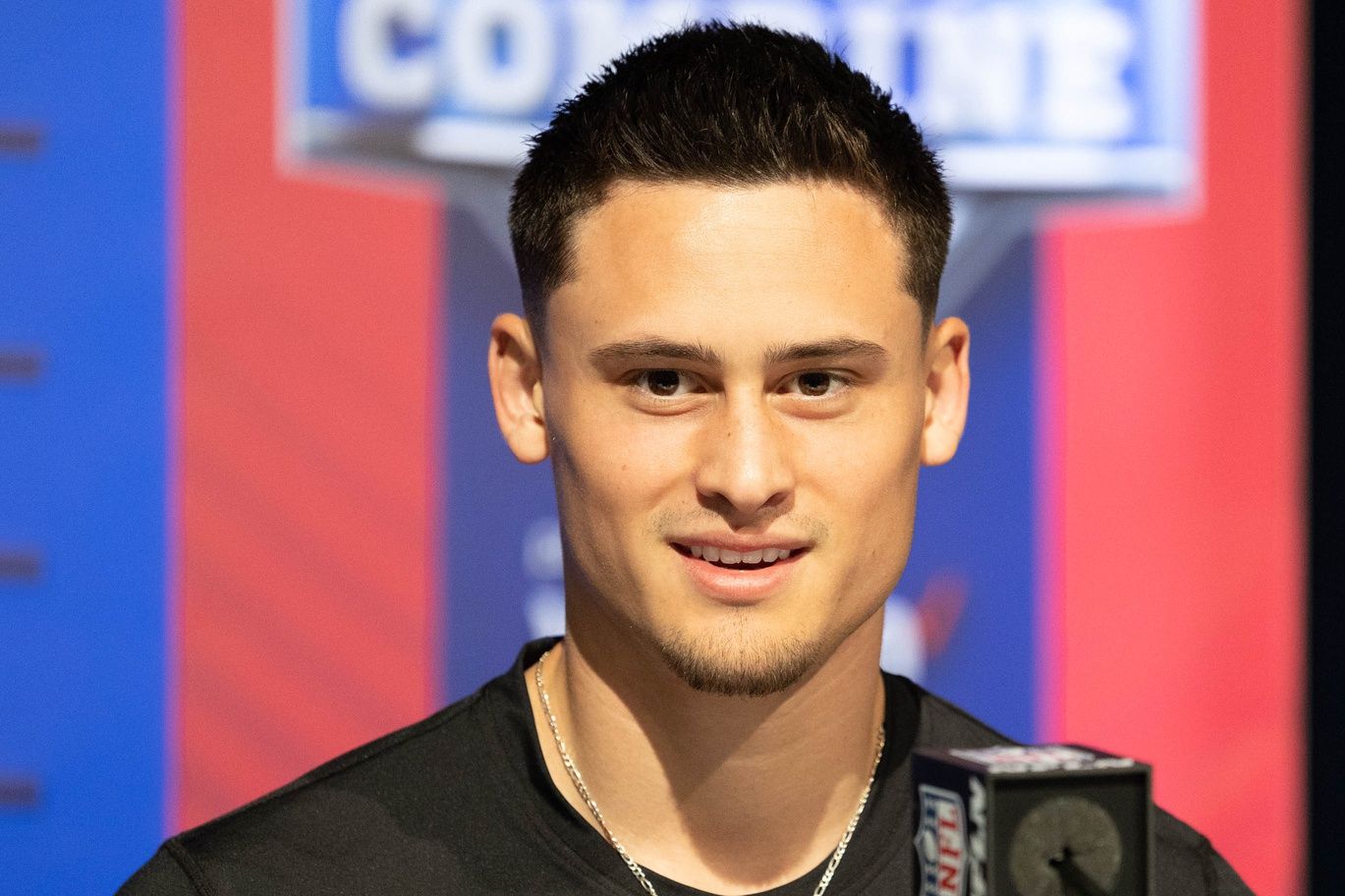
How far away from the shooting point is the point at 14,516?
2391 mm

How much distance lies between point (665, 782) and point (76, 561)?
3.98 ft

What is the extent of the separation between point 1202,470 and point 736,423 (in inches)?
62.9

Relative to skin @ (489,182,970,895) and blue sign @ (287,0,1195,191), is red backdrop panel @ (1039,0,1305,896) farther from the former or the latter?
skin @ (489,182,970,895)

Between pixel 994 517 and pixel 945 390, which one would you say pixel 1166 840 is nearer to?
pixel 945 390

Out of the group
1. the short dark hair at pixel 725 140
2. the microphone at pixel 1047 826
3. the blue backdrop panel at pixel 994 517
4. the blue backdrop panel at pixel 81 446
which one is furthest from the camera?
→ the blue backdrop panel at pixel 994 517

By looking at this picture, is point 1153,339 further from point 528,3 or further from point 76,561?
point 76,561

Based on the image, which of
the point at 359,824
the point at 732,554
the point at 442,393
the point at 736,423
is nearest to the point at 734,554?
the point at 732,554

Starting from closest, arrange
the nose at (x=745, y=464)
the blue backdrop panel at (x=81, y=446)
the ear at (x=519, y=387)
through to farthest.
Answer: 1. the nose at (x=745, y=464)
2. the ear at (x=519, y=387)
3. the blue backdrop panel at (x=81, y=446)

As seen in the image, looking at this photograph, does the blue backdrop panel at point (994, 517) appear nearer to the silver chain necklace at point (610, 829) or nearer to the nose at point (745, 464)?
the silver chain necklace at point (610, 829)

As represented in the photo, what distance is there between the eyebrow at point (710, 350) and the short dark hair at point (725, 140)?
12cm

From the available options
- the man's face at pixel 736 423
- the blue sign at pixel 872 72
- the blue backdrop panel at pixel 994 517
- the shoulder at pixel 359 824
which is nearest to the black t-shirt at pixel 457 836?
the shoulder at pixel 359 824

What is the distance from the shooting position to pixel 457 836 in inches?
64.2

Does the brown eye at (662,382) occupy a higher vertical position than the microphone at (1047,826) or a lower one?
higher

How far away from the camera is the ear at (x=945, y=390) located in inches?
67.8
